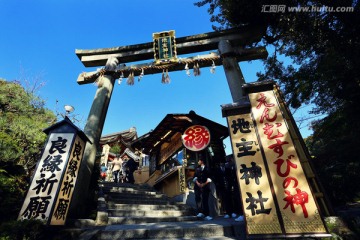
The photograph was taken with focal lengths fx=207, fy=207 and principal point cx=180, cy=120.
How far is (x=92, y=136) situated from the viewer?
24.2 feet

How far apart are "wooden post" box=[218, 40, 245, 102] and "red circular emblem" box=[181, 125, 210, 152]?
335cm

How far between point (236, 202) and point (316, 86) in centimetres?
539

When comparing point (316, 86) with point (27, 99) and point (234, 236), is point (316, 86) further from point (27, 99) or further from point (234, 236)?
point (27, 99)

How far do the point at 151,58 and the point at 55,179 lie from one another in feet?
21.9

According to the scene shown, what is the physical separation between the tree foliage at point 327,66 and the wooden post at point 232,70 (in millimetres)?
1604

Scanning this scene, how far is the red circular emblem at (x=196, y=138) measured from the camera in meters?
10.0

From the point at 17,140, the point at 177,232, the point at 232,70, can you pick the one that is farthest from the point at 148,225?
the point at 232,70

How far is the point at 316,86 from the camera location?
8.02 meters

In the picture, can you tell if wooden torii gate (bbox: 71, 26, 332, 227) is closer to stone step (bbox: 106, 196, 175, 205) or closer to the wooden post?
the wooden post

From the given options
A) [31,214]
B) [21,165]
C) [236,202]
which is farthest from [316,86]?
[21,165]

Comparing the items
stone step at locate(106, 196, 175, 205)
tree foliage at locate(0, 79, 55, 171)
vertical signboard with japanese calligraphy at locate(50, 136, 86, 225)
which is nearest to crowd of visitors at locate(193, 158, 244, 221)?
stone step at locate(106, 196, 175, 205)

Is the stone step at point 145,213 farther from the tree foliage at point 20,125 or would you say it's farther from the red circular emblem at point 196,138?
the tree foliage at point 20,125

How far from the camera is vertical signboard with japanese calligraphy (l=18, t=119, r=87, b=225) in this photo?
16.0 feet

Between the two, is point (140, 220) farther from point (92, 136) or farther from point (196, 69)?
point (196, 69)
